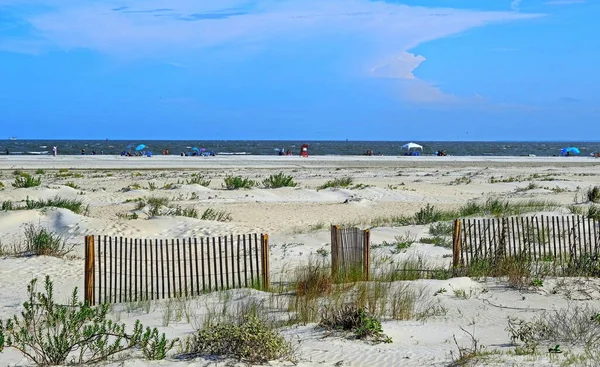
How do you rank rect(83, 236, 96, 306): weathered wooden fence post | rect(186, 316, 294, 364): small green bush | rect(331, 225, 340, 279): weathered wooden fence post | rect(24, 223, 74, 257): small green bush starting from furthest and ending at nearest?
rect(24, 223, 74, 257): small green bush → rect(331, 225, 340, 279): weathered wooden fence post → rect(83, 236, 96, 306): weathered wooden fence post → rect(186, 316, 294, 364): small green bush

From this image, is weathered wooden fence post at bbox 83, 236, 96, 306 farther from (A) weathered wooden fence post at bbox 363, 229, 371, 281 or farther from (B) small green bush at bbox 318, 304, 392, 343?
(A) weathered wooden fence post at bbox 363, 229, 371, 281

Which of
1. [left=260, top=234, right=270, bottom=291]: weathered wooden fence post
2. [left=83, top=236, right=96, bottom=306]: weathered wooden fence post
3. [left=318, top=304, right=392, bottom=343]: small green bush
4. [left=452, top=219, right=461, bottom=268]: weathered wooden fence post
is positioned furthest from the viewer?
[left=452, top=219, right=461, bottom=268]: weathered wooden fence post

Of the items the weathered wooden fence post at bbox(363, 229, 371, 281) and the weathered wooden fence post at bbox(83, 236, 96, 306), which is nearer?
the weathered wooden fence post at bbox(83, 236, 96, 306)

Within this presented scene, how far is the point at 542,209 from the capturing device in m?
20.8

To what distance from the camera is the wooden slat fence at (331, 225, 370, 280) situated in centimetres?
1139

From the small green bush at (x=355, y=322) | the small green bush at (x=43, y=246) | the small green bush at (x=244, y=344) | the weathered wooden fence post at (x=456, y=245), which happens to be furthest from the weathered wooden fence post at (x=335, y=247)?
the small green bush at (x=43, y=246)

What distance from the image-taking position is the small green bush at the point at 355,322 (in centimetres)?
809

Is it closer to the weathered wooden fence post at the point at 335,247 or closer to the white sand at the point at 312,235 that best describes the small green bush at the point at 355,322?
the white sand at the point at 312,235

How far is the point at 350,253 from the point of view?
11977 mm

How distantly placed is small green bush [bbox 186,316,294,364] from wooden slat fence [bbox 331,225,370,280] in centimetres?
399

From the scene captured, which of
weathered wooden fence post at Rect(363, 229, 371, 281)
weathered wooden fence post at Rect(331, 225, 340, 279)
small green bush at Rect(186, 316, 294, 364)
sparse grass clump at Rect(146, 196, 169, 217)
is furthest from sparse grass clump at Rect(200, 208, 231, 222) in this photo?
small green bush at Rect(186, 316, 294, 364)

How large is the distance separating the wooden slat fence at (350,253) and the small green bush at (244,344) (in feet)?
13.1

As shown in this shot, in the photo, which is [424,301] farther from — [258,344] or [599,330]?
[258,344]

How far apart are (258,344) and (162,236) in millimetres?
11301
